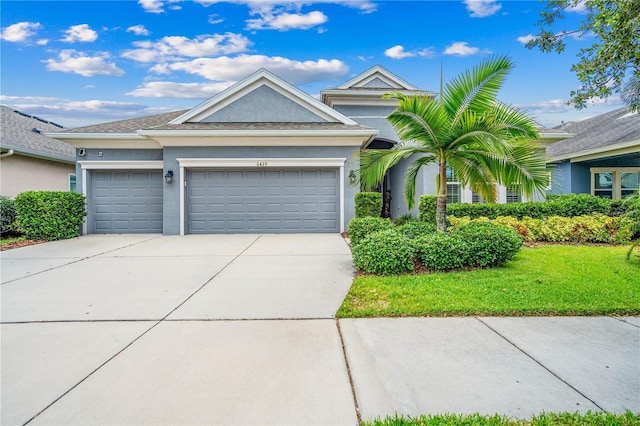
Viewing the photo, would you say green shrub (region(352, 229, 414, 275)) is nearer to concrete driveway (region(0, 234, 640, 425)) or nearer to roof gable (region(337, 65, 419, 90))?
concrete driveway (region(0, 234, 640, 425))

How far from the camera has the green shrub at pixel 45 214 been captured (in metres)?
10.2

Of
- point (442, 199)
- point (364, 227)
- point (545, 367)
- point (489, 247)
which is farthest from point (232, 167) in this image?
point (545, 367)

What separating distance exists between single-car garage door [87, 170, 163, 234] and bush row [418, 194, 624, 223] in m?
9.58

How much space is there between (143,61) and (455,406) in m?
17.2

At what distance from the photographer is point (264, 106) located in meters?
12.3

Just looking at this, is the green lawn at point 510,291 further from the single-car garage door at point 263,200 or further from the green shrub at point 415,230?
the single-car garage door at point 263,200

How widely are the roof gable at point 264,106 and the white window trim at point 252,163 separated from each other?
1.58 meters

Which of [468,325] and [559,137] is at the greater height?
[559,137]

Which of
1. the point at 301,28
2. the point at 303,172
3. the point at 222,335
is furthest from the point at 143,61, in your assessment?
the point at 222,335

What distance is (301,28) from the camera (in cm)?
1352

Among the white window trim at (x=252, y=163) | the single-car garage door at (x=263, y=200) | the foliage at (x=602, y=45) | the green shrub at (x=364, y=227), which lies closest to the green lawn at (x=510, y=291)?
the green shrub at (x=364, y=227)

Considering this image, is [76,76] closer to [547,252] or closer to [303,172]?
[303,172]

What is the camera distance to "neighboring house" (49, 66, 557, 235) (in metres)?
11.5

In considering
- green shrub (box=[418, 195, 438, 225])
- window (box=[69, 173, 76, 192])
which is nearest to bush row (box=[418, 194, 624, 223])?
green shrub (box=[418, 195, 438, 225])
